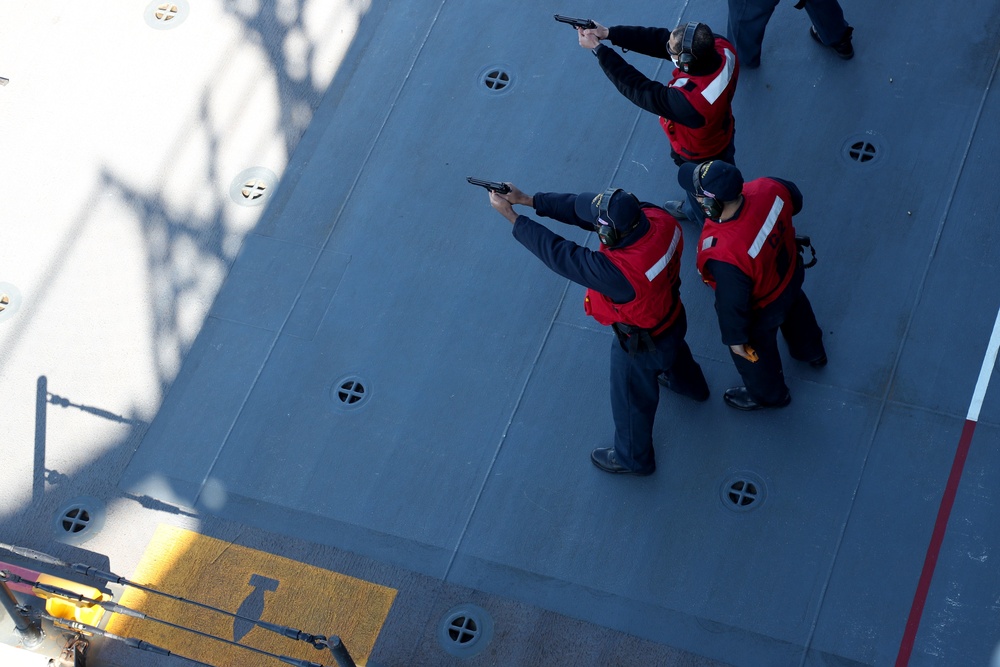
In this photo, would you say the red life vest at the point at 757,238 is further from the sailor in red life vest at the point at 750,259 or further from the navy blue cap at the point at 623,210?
the navy blue cap at the point at 623,210

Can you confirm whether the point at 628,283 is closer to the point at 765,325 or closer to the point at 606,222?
the point at 606,222

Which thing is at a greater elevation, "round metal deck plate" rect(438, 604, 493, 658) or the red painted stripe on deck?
the red painted stripe on deck

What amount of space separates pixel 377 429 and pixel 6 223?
3.50 m

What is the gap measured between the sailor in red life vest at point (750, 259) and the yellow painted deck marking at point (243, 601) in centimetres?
249

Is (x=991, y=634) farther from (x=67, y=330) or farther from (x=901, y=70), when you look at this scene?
(x=67, y=330)

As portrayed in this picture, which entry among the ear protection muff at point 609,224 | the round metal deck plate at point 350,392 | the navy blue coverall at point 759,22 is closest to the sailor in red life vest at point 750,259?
the ear protection muff at point 609,224

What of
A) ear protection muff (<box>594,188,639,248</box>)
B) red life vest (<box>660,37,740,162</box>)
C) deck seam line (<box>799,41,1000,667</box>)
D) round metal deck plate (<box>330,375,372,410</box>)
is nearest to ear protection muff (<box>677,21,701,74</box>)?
red life vest (<box>660,37,740,162</box>)

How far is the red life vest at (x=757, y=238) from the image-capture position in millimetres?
5148

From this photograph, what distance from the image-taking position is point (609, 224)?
5.04 meters

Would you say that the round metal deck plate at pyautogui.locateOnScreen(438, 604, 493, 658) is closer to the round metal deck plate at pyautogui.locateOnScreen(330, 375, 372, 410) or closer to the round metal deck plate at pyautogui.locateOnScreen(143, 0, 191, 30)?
the round metal deck plate at pyautogui.locateOnScreen(330, 375, 372, 410)

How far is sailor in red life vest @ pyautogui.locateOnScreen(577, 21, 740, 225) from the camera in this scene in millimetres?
5723

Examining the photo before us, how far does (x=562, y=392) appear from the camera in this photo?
6.56 m

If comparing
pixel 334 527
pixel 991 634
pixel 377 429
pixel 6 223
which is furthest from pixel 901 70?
pixel 6 223

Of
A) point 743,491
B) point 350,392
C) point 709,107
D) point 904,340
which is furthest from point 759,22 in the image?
point 350,392
